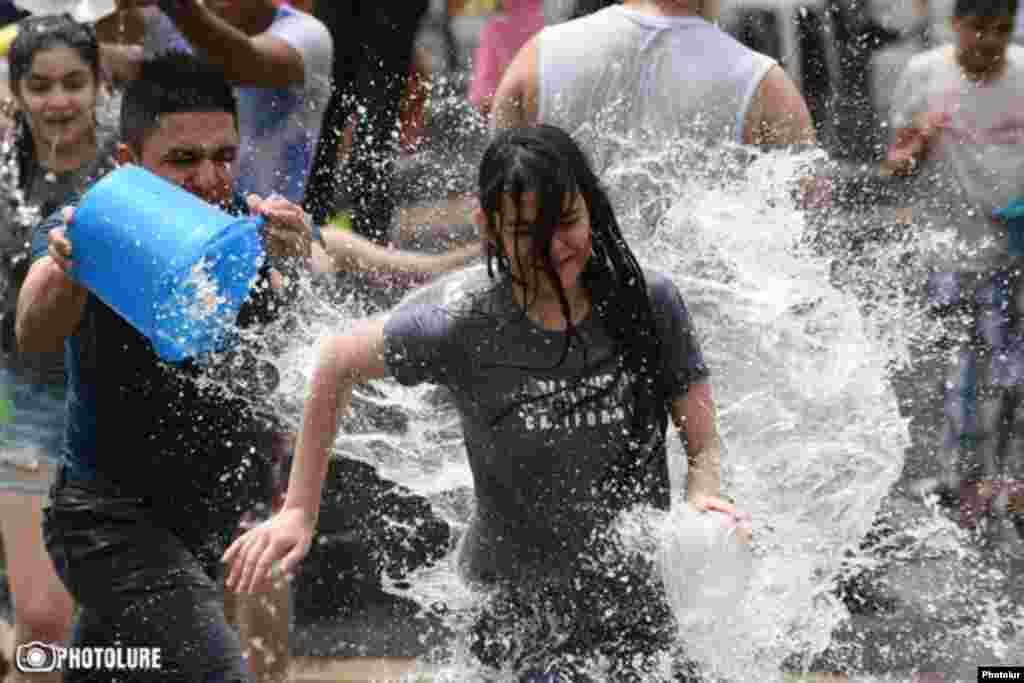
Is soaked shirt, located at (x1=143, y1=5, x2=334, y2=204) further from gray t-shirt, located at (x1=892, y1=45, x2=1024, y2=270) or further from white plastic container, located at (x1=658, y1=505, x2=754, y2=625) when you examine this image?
white plastic container, located at (x1=658, y1=505, x2=754, y2=625)

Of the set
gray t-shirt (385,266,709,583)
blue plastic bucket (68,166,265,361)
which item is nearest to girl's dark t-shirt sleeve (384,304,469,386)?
gray t-shirt (385,266,709,583)

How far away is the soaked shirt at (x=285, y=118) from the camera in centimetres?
579

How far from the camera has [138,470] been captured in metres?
4.32

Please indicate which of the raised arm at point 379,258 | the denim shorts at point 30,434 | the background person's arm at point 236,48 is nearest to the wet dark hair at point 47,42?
the background person's arm at point 236,48

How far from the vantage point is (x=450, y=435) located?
4594 mm

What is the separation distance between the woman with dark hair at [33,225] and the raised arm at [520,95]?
43.4 inches

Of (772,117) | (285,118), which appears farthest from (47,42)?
(772,117)

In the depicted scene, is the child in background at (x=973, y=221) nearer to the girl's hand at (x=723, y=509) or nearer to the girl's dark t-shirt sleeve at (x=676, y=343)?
the girl's dark t-shirt sleeve at (x=676, y=343)

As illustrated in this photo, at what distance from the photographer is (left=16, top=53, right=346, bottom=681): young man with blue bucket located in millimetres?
4254

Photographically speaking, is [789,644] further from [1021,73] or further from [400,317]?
[1021,73]

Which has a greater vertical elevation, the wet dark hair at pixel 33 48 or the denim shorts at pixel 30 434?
the wet dark hair at pixel 33 48

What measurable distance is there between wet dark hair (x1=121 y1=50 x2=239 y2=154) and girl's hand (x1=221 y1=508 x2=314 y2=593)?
1207mm

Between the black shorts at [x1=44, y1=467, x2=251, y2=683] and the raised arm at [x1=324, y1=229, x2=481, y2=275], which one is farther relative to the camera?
the raised arm at [x1=324, y1=229, x2=481, y2=275]

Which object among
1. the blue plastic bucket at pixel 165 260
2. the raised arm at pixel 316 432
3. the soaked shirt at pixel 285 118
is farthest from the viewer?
the soaked shirt at pixel 285 118
